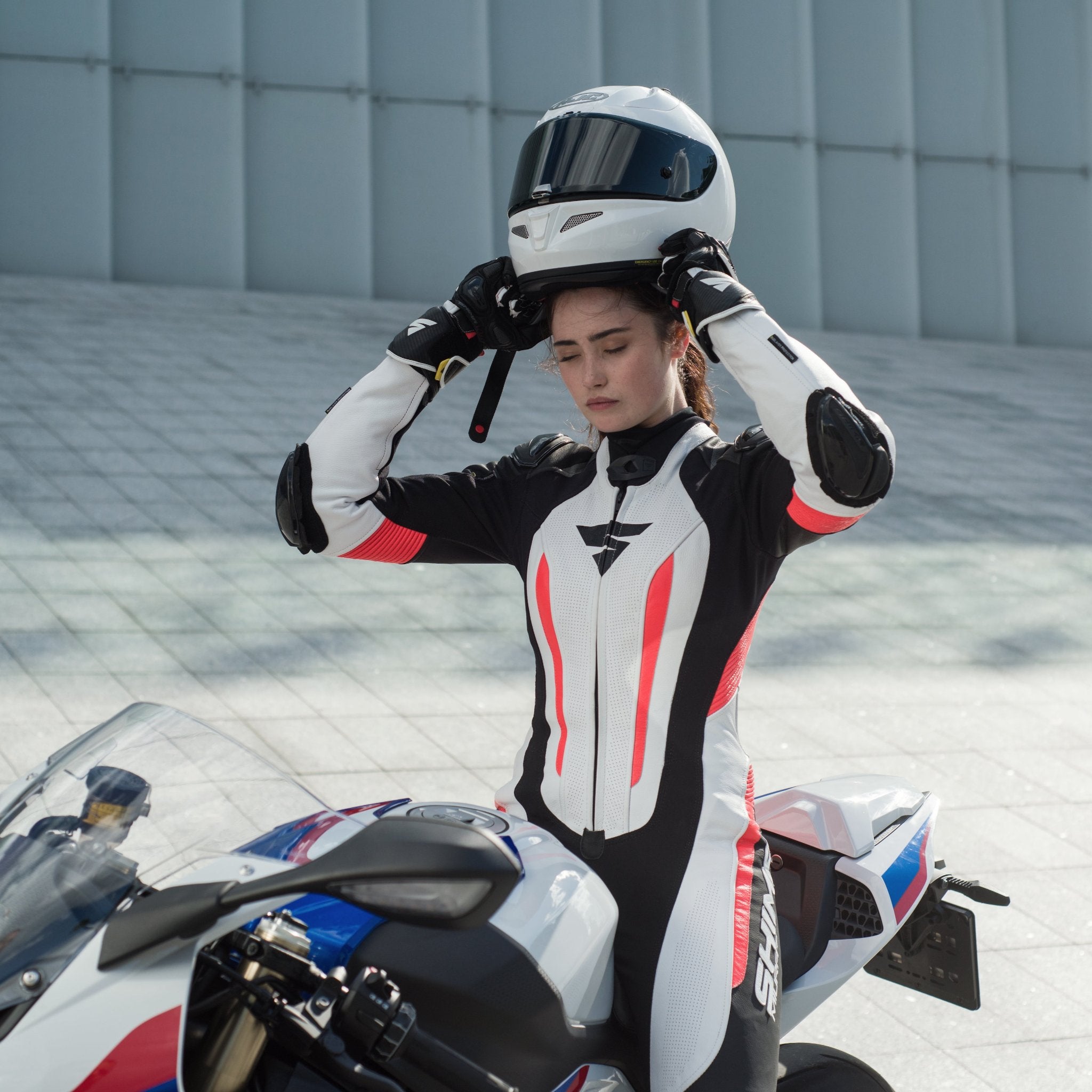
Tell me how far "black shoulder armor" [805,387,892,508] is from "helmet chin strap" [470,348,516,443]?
27.7 inches

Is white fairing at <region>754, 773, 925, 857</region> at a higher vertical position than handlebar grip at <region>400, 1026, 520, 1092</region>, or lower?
lower

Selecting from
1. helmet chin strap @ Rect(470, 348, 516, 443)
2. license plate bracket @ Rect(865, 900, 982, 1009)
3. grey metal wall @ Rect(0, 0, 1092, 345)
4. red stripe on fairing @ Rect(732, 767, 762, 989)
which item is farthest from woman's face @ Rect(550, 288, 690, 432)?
grey metal wall @ Rect(0, 0, 1092, 345)

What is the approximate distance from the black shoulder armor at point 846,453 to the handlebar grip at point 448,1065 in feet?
3.06

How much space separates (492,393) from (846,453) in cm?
82

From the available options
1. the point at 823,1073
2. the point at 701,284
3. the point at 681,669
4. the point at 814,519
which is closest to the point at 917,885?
the point at 823,1073

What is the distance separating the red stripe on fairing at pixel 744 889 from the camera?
6.25 ft

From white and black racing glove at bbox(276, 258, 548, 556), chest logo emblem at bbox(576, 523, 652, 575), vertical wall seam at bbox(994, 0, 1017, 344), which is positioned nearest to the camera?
chest logo emblem at bbox(576, 523, 652, 575)

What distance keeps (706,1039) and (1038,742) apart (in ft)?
12.9

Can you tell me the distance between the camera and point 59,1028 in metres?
1.26

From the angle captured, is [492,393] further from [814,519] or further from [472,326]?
[814,519]

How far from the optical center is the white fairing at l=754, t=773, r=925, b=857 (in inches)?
92.1

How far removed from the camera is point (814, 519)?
196 cm

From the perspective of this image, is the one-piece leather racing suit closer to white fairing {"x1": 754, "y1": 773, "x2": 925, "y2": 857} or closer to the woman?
the woman

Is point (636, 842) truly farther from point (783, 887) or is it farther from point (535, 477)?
point (535, 477)
